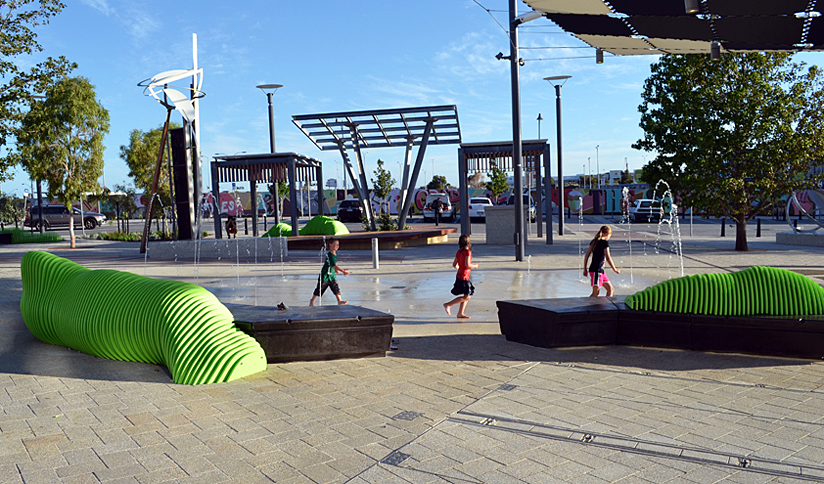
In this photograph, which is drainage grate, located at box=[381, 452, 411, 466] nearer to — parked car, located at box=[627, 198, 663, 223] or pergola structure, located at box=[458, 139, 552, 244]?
pergola structure, located at box=[458, 139, 552, 244]

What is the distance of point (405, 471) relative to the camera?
3.82m

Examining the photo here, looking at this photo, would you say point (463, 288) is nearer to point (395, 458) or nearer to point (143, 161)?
point (395, 458)

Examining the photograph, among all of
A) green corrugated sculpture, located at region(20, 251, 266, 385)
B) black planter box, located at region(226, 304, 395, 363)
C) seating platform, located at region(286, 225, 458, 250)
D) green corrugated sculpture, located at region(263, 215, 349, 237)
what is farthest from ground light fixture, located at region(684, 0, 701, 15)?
green corrugated sculpture, located at region(263, 215, 349, 237)

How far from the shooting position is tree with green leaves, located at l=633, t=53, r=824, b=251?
56.8ft

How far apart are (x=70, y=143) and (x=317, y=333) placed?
Result: 841 inches

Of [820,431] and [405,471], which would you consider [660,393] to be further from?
[405,471]

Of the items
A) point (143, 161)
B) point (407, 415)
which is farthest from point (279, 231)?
point (407, 415)

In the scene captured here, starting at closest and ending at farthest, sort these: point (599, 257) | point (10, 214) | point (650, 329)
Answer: point (650, 329)
point (599, 257)
point (10, 214)

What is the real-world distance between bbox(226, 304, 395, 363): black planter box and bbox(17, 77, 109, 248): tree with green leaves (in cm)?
1998

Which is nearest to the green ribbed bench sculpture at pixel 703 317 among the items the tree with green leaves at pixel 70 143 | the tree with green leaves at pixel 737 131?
the tree with green leaves at pixel 737 131

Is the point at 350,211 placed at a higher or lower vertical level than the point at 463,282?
higher

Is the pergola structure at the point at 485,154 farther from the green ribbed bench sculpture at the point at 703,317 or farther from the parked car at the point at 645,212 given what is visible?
the parked car at the point at 645,212

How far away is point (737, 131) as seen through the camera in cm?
1777

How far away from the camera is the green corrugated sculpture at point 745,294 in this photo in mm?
6414
